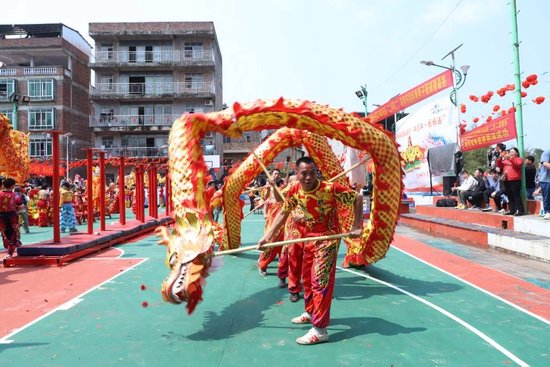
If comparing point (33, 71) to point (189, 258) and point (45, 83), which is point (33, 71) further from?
point (189, 258)

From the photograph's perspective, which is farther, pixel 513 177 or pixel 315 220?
pixel 513 177

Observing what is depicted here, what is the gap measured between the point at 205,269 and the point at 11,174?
8.26 meters

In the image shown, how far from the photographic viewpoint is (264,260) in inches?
271

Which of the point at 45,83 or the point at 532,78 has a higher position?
the point at 45,83

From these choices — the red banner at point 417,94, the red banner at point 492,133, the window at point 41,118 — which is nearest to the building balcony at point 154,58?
the window at point 41,118

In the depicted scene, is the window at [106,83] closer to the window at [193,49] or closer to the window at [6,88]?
the window at [6,88]

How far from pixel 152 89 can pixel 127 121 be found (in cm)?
325

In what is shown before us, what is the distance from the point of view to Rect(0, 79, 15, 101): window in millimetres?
32000

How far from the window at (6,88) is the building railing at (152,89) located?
17.6 feet

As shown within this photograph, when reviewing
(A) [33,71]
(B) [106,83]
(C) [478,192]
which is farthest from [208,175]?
(B) [106,83]

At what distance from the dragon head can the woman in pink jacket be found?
26.3 ft

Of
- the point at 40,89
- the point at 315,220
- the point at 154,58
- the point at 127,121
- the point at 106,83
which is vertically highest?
the point at 154,58

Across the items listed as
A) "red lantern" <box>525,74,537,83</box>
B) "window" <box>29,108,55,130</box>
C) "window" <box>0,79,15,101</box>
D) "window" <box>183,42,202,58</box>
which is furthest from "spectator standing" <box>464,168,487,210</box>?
"window" <box>0,79,15,101</box>

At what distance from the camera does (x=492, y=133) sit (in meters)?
12.4
